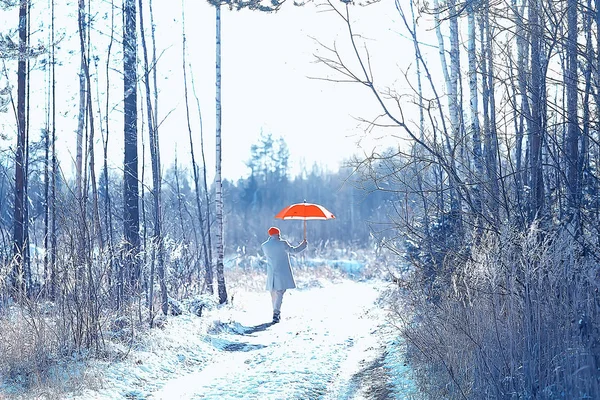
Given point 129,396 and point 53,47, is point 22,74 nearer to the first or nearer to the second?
point 53,47

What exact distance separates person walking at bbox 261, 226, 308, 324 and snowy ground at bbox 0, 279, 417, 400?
1.76 ft

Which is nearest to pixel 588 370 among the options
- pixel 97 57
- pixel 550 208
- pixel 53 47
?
pixel 550 208

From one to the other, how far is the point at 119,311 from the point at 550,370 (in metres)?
6.19

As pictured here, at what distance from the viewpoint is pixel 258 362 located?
9375 mm

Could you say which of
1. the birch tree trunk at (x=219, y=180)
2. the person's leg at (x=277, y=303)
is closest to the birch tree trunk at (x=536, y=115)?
the person's leg at (x=277, y=303)

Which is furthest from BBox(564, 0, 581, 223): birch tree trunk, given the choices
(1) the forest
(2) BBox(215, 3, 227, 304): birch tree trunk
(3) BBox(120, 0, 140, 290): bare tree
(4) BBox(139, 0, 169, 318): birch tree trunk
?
(2) BBox(215, 3, 227, 304): birch tree trunk

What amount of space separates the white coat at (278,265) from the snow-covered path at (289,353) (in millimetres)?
752

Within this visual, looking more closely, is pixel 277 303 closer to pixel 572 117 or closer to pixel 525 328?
pixel 572 117

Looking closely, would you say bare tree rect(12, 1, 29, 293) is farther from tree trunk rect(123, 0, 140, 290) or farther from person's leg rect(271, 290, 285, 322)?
person's leg rect(271, 290, 285, 322)

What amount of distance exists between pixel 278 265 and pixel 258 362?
194 inches

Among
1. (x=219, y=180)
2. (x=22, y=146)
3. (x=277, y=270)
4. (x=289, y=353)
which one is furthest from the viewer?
(x=219, y=180)

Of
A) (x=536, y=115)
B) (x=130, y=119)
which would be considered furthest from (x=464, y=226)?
(x=130, y=119)

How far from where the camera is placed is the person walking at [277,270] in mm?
14062

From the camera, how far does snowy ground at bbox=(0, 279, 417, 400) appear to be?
25.1 ft
